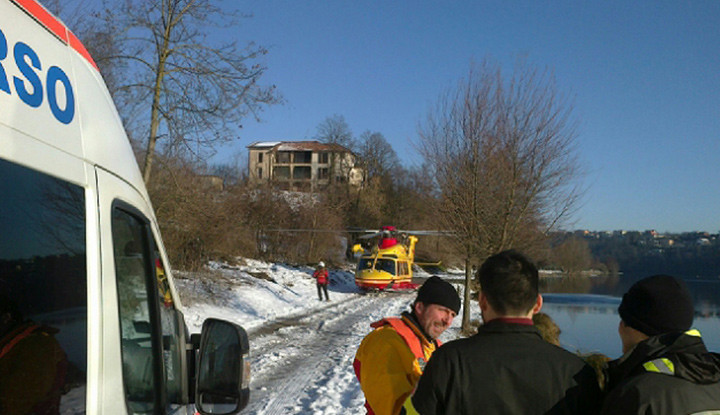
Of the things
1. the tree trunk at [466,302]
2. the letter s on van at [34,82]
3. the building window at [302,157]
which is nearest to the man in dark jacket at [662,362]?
the letter s on van at [34,82]

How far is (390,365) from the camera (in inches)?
110

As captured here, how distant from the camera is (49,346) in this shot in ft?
4.66

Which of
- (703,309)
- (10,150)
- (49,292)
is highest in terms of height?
(10,150)

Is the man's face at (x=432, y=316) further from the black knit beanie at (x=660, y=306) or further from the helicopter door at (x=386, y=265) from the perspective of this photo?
the helicopter door at (x=386, y=265)

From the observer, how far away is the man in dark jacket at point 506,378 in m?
2.06

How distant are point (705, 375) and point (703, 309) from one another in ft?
65.5

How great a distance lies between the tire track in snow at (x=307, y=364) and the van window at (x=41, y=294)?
573cm

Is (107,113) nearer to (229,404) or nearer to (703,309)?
(229,404)

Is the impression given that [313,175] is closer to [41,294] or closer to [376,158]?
[376,158]

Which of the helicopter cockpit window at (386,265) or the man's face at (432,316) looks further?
the helicopter cockpit window at (386,265)

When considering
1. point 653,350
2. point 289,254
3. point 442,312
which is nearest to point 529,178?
point 442,312

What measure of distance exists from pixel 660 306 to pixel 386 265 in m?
25.0

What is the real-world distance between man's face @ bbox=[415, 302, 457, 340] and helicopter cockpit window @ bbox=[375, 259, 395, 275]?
2384 centimetres

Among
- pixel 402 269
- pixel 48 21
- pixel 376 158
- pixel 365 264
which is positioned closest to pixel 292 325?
pixel 365 264
